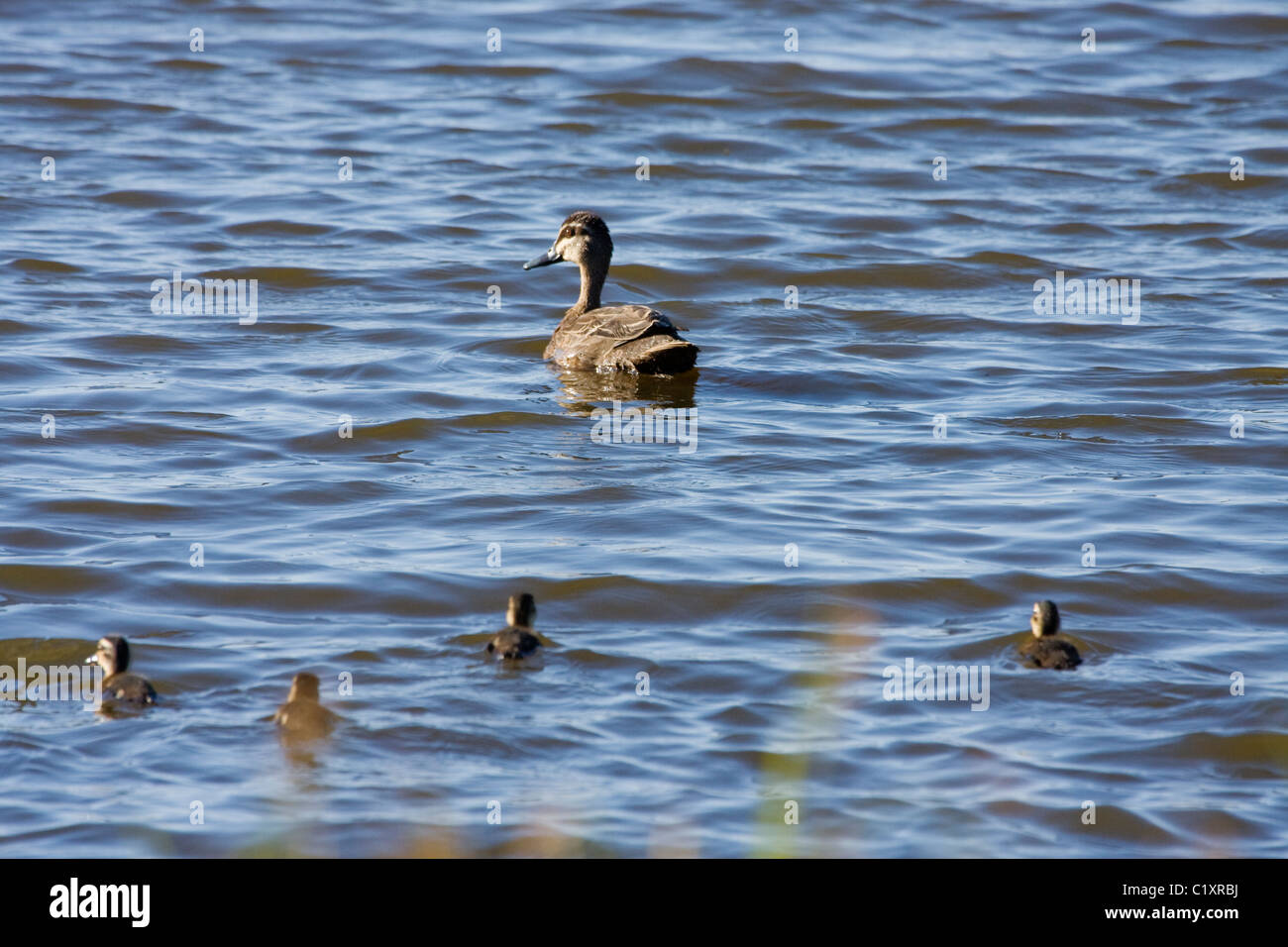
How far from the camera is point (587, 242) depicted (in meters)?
14.1

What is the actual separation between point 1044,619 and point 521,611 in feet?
7.61

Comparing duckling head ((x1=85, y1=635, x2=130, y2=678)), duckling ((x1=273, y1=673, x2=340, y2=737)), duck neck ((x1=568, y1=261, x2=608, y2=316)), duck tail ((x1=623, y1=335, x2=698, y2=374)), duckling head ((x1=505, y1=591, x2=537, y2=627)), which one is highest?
duck neck ((x1=568, y1=261, x2=608, y2=316))

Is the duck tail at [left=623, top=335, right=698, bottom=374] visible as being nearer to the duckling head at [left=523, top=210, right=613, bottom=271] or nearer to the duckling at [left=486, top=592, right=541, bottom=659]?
the duckling head at [left=523, top=210, right=613, bottom=271]

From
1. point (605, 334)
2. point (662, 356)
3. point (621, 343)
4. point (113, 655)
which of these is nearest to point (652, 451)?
point (662, 356)

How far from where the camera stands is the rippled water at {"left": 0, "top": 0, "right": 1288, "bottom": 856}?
6898 millimetres

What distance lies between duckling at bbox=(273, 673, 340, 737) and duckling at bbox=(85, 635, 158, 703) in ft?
2.08

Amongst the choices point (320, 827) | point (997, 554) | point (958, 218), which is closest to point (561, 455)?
point (997, 554)

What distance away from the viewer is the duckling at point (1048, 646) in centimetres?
782

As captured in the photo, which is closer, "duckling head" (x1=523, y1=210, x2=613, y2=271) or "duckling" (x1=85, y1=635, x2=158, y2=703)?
"duckling" (x1=85, y1=635, x2=158, y2=703)

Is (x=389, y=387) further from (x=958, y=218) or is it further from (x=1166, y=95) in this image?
(x=1166, y=95)

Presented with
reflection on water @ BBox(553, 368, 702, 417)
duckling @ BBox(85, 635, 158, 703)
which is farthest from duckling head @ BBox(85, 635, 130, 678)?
reflection on water @ BBox(553, 368, 702, 417)

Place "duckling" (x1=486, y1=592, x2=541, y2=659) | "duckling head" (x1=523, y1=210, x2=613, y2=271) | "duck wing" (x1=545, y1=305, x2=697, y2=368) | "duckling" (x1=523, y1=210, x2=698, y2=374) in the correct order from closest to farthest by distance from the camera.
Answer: "duckling" (x1=486, y1=592, x2=541, y2=659) < "duckling" (x1=523, y1=210, x2=698, y2=374) < "duck wing" (x1=545, y1=305, x2=697, y2=368) < "duckling head" (x1=523, y1=210, x2=613, y2=271)

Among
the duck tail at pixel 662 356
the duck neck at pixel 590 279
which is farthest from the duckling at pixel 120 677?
the duck neck at pixel 590 279

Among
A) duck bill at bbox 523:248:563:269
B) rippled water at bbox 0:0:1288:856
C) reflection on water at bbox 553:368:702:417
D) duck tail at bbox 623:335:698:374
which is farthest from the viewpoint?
duck bill at bbox 523:248:563:269
